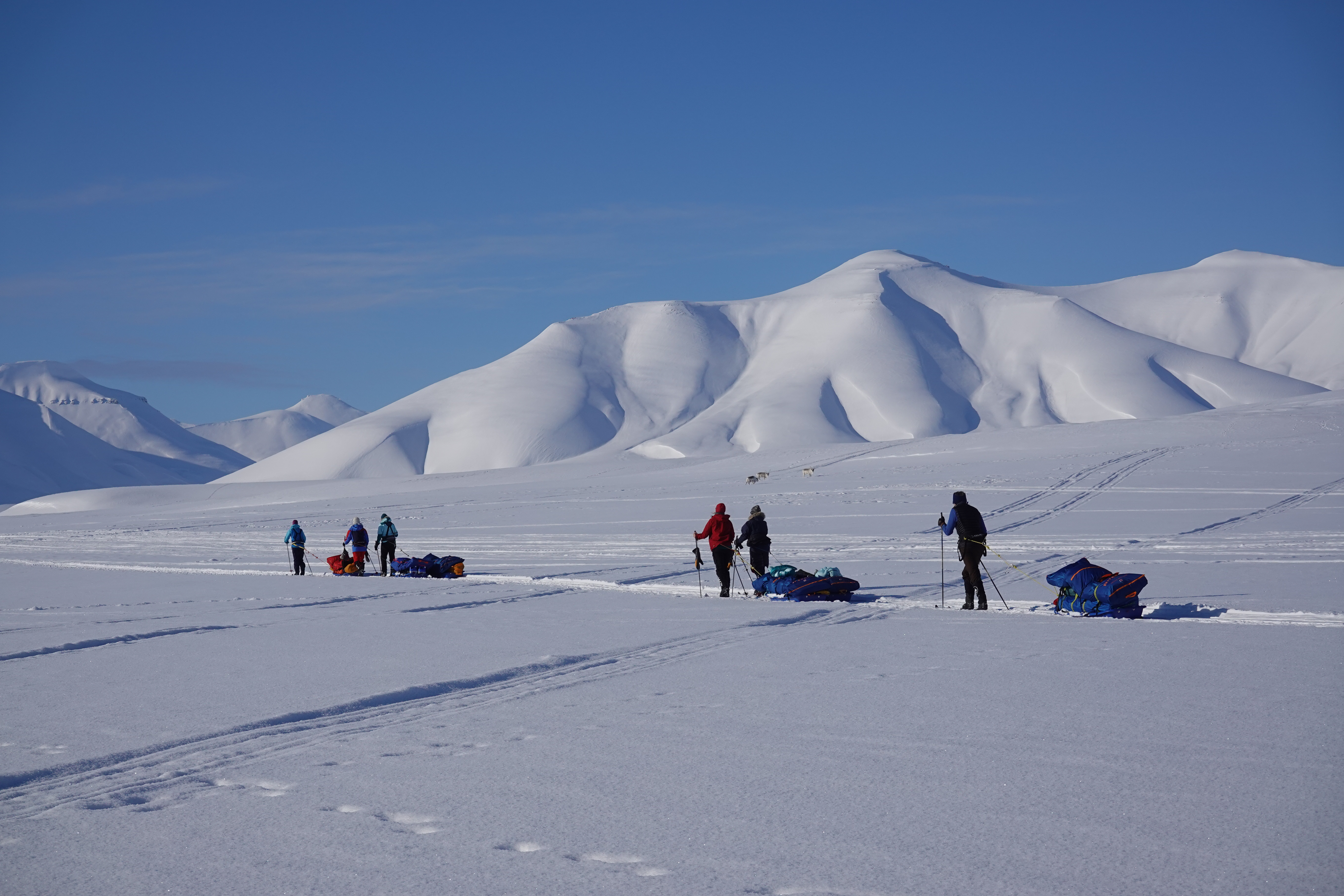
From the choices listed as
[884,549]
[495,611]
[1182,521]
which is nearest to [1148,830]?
[495,611]

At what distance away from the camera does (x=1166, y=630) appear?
11.6 m

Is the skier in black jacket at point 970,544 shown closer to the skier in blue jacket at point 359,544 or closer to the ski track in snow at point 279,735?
the ski track in snow at point 279,735

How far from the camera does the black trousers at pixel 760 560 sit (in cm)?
1714

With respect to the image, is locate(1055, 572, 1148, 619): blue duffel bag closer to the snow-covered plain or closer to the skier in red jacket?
the snow-covered plain

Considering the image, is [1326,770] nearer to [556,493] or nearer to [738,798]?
[738,798]

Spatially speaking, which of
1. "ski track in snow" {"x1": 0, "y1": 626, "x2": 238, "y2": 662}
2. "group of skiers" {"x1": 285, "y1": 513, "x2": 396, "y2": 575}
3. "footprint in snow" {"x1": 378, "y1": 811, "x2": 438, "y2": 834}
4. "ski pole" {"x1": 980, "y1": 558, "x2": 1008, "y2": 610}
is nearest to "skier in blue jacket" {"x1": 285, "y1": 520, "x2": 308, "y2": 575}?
"group of skiers" {"x1": 285, "y1": 513, "x2": 396, "y2": 575}

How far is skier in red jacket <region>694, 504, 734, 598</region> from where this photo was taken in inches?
640

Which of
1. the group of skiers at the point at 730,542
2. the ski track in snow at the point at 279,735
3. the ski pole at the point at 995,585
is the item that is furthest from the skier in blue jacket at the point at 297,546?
the ski pole at the point at 995,585

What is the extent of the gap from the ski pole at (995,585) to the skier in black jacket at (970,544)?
0.49ft

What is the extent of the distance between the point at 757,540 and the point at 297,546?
10616mm

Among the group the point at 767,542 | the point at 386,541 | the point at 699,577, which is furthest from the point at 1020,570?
the point at 386,541

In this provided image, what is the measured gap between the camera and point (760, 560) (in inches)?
677

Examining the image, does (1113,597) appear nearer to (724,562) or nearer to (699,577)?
(724,562)

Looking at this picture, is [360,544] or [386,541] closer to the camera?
[386,541]
